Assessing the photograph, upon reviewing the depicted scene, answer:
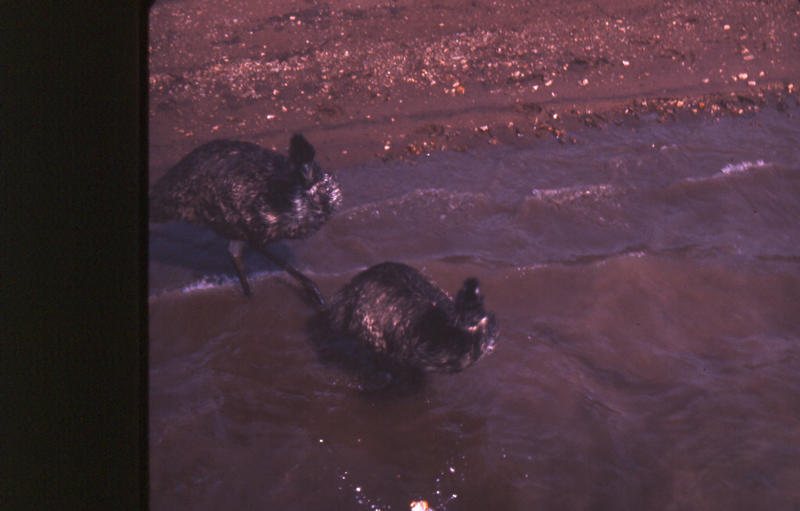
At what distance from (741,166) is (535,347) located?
3.11m

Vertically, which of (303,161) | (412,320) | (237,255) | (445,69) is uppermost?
(445,69)

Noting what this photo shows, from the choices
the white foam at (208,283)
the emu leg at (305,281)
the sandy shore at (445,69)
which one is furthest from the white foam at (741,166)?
the white foam at (208,283)

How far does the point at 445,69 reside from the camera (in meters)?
6.28

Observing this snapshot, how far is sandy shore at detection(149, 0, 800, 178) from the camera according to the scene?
5.78 m

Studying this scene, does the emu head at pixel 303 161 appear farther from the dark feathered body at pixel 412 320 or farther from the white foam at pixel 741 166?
the white foam at pixel 741 166

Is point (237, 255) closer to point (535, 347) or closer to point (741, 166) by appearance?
point (535, 347)

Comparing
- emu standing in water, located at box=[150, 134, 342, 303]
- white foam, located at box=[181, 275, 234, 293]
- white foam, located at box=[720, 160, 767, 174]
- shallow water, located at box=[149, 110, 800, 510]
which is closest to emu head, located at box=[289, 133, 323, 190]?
emu standing in water, located at box=[150, 134, 342, 303]

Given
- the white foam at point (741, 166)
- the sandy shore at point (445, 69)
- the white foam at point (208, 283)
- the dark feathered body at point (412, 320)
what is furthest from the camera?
the sandy shore at point (445, 69)

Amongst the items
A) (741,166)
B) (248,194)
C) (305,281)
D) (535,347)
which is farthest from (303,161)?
(741,166)

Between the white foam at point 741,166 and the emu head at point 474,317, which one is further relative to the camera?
the white foam at point 741,166

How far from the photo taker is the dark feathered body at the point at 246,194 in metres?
3.58
